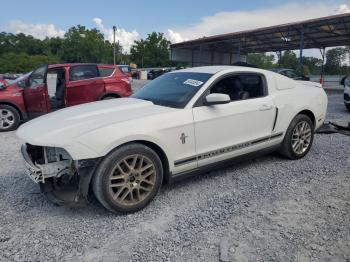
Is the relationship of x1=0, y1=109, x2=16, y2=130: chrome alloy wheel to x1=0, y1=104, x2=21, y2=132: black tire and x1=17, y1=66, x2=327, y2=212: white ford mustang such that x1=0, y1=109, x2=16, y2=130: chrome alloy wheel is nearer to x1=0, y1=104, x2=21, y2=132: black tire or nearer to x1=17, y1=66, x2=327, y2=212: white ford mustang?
x1=0, y1=104, x2=21, y2=132: black tire

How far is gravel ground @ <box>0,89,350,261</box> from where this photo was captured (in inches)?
96.8

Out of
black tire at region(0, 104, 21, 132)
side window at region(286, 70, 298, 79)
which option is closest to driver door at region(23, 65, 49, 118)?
black tire at region(0, 104, 21, 132)

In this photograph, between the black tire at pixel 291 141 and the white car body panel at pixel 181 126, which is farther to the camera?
the black tire at pixel 291 141

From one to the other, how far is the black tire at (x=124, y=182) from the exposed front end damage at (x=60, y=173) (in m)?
0.10

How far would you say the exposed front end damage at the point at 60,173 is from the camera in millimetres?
2798

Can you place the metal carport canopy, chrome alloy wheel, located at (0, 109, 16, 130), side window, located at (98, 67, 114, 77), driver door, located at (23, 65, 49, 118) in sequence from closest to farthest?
1. driver door, located at (23, 65, 49, 118)
2. chrome alloy wheel, located at (0, 109, 16, 130)
3. side window, located at (98, 67, 114, 77)
4. the metal carport canopy

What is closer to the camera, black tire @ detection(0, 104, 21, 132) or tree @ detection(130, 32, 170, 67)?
black tire @ detection(0, 104, 21, 132)

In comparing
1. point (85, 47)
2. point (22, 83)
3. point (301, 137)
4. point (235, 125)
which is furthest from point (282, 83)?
point (85, 47)

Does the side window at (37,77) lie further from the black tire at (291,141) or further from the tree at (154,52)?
the tree at (154,52)

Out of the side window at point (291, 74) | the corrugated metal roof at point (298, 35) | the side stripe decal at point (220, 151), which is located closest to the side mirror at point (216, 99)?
the side stripe decal at point (220, 151)

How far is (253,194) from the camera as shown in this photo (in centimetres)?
351

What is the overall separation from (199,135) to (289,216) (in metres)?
1.26

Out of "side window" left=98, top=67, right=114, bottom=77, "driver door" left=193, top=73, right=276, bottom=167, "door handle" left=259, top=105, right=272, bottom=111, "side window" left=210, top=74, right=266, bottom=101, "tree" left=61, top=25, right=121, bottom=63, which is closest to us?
"driver door" left=193, top=73, right=276, bottom=167

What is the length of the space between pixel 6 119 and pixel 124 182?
5614 mm
